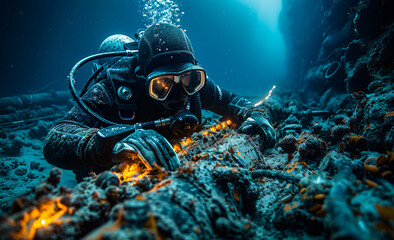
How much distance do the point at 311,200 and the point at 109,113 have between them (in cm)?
292

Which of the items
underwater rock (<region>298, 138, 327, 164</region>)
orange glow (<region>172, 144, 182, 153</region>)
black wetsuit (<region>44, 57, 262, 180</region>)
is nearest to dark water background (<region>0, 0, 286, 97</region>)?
black wetsuit (<region>44, 57, 262, 180</region>)

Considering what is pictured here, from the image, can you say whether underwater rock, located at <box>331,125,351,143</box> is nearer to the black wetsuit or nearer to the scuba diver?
the scuba diver

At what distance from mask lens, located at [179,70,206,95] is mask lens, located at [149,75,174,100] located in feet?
0.93

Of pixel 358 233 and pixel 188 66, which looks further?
pixel 188 66

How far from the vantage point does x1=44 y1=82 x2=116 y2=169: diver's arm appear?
6.22 ft

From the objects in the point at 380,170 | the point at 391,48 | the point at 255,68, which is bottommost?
the point at 380,170

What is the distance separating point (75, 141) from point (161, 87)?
144 cm

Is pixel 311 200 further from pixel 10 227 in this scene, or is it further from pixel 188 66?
pixel 188 66

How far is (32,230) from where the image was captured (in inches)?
25.6

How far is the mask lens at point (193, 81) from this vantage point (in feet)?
9.53

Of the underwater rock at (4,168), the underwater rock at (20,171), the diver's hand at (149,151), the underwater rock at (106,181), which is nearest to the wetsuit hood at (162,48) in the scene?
the diver's hand at (149,151)

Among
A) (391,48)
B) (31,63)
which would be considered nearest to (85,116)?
(391,48)

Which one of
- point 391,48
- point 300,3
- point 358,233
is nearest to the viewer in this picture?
point 358,233

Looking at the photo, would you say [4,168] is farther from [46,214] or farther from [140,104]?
[46,214]
